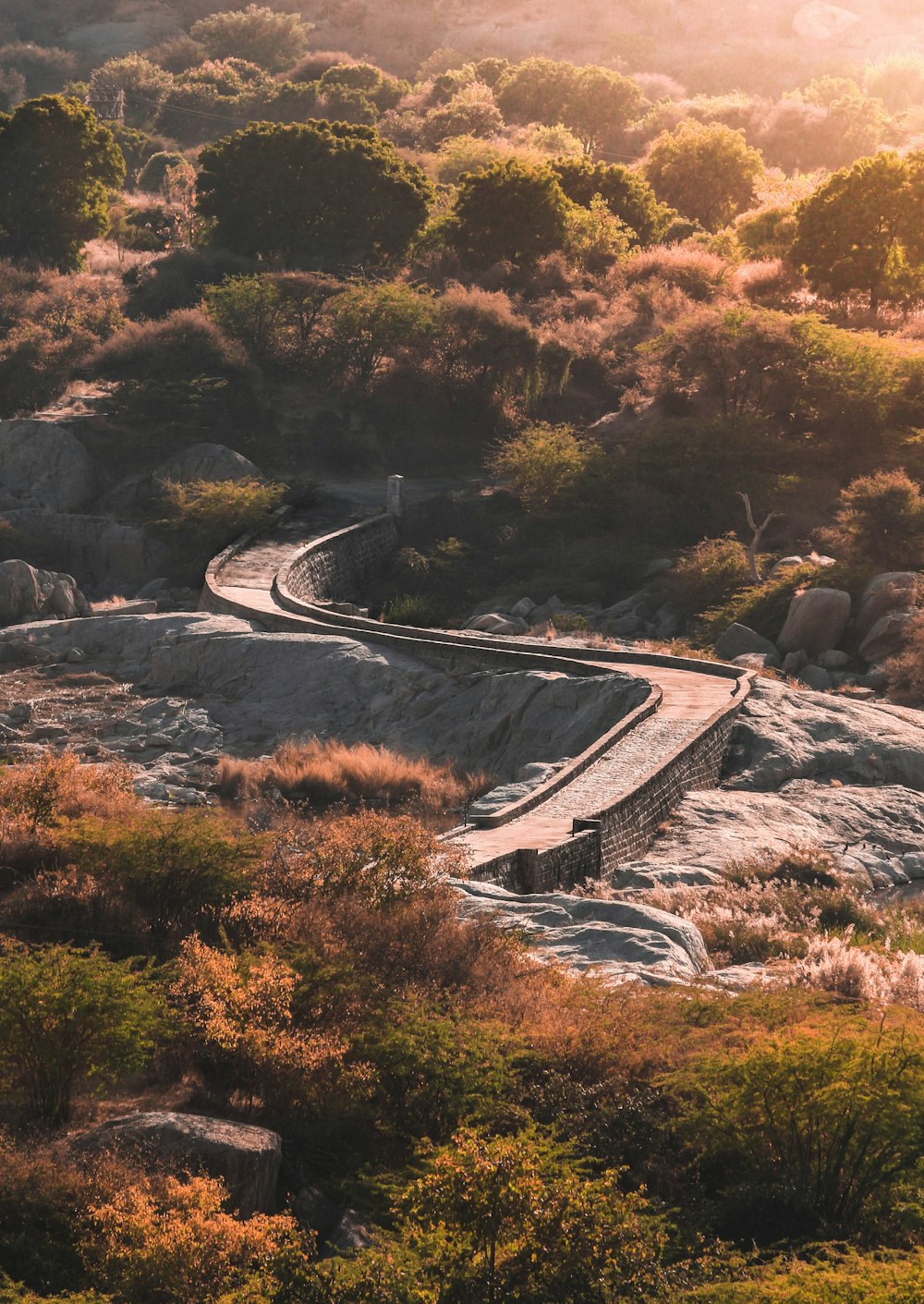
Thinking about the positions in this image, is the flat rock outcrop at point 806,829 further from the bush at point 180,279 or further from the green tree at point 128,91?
the green tree at point 128,91

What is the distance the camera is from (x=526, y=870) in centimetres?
1589

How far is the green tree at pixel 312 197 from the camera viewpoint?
188 ft

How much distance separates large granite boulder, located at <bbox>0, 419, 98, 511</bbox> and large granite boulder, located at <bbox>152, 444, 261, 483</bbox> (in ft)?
7.34

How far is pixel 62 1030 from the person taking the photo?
362 inches

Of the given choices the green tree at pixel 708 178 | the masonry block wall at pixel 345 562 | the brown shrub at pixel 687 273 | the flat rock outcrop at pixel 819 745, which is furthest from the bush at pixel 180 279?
the flat rock outcrop at pixel 819 745

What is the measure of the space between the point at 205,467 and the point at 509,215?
19.8 metres

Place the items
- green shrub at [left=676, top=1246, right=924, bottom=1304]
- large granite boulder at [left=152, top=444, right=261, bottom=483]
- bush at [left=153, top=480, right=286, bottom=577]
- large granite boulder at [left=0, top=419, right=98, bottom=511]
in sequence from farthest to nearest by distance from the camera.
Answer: large granite boulder at [left=152, top=444, right=261, bottom=483], large granite boulder at [left=0, top=419, right=98, bottom=511], bush at [left=153, top=480, right=286, bottom=577], green shrub at [left=676, top=1246, right=924, bottom=1304]

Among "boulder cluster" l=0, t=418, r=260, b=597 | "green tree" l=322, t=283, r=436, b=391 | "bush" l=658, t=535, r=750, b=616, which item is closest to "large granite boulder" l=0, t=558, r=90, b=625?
"boulder cluster" l=0, t=418, r=260, b=597

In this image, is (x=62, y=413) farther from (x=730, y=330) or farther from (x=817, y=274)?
(x=817, y=274)

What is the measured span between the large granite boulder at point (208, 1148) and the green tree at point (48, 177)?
54.7 meters

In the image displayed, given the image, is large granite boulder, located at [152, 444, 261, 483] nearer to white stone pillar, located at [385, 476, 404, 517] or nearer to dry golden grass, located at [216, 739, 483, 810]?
white stone pillar, located at [385, 476, 404, 517]

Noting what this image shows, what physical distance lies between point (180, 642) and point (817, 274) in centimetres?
3253

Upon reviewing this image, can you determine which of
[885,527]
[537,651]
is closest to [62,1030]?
[537,651]

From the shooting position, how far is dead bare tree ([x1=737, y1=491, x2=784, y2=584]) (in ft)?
120
